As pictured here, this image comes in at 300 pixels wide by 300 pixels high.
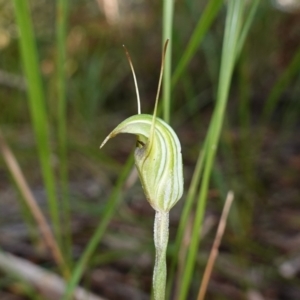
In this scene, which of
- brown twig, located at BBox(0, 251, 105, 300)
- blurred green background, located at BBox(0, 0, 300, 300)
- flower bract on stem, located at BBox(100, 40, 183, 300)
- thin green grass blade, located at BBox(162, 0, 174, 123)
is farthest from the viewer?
blurred green background, located at BBox(0, 0, 300, 300)

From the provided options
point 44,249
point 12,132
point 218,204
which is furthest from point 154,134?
Answer: point 12,132

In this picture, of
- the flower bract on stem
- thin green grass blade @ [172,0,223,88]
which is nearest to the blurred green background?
thin green grass blade @ [172,0,223,88]

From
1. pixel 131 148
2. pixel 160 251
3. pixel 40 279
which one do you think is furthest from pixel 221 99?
pixel 131 148

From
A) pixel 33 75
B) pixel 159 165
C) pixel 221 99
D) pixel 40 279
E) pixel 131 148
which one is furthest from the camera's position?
pixel 131 148

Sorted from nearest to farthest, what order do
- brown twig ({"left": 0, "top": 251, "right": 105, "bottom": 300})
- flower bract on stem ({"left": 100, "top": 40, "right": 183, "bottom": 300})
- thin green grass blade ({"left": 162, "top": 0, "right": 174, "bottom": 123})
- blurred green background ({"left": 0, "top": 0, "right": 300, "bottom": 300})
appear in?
flower bract on stem ({"left": 100, "top": 40, "right": 183, "bottom": 300}) < thin green grass blade ({"left": 162, "top": 0, "right": 174, "bottom": 123}) < brown twig ({"left": 0, "top": 251, "right": 105, "bottom": 300}) < blurred green background ({"left": 0, "top": 0, "right": 300, "bottom": 300})

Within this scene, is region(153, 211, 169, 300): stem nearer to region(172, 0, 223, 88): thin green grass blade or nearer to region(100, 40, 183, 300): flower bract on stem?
region(100, 40, 183, 300): flower bract on stem

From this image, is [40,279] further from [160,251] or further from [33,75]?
[160,251]

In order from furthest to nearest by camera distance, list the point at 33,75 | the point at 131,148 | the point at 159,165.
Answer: the point at 131,148, the point at 33,75, the point at 159,165

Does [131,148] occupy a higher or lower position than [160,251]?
higher

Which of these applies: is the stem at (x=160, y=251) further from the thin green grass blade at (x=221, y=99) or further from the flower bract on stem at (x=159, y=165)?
the thin green grass blade at (x=221, y=99)

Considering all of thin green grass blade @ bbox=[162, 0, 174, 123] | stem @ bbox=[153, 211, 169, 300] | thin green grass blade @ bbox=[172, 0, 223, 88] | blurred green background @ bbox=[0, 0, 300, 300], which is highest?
blurred green background @ bbox=[0, 0, 300, 300]
